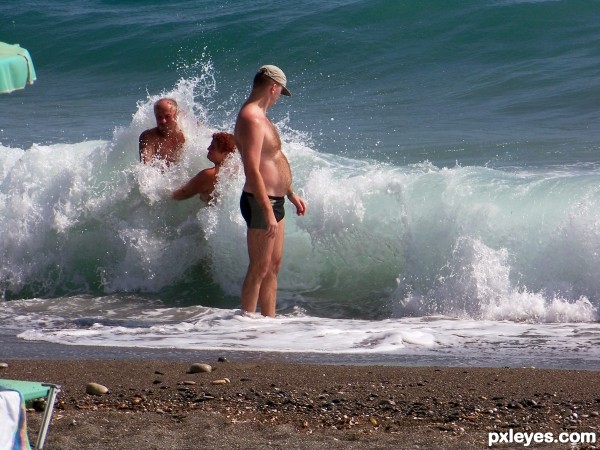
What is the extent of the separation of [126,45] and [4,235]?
1114 cm

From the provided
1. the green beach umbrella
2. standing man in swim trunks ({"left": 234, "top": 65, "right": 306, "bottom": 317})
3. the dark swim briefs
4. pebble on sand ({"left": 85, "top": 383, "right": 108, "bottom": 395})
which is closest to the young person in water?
standing man in swim trunks ({"left": 234, "top": 65, "right": 306, "bottom": 317})

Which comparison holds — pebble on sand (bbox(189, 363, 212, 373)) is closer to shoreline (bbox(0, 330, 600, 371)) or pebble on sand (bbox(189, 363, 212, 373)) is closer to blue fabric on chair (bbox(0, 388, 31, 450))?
shoreline (bbox(0, 330, 600, 371))

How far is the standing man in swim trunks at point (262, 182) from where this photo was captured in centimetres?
623

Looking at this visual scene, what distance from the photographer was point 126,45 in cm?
1959

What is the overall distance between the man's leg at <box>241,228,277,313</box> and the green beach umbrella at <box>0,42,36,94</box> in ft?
9.66

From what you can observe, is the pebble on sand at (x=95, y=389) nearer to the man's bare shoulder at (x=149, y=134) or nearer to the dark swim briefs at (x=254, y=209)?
the dark swim briefs at (x=254, y=209)

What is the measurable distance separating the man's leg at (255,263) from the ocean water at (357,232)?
0.15m

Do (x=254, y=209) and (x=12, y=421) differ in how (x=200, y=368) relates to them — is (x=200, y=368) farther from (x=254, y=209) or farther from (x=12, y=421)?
(x=12, y=421)

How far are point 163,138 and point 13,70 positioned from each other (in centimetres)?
485

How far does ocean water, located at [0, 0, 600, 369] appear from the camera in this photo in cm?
665

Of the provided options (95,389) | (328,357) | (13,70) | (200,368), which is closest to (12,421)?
(13,70)

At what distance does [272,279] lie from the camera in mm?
6707

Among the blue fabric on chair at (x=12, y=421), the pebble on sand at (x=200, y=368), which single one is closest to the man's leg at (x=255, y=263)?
the pebble on sand at (x=200, y=368)

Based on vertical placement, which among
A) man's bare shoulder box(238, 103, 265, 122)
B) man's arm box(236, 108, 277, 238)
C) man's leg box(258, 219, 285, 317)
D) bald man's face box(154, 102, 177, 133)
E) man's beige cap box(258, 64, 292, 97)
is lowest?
man's leg box(258, 219, 285, 317)
